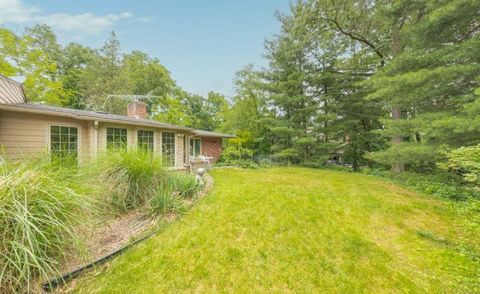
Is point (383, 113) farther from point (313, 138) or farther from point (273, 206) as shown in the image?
point (273, 206)

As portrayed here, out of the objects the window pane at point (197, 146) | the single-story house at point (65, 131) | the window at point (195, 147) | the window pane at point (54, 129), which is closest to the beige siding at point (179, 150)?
the single-story house at point (65, 131)

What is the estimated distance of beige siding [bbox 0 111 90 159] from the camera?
17.6ft

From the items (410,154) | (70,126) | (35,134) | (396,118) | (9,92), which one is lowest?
(410,154)

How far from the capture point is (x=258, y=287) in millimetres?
2547

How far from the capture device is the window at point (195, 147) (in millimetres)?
14555

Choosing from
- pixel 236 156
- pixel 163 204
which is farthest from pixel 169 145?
pixel 236 156

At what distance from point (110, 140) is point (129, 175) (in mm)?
3859

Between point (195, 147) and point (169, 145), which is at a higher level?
point (169, 145)

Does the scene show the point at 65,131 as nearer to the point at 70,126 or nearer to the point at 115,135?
the point at 70,126

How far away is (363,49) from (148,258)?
15.1 m

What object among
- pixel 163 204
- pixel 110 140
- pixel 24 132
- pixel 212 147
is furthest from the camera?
pixel 212 147

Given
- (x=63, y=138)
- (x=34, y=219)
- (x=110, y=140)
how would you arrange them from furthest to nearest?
(x=110, y=140)
(x=63, y=138)
(x=34, y=219)

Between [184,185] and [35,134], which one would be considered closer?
[184,185]

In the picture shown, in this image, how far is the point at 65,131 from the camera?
6.39 m
